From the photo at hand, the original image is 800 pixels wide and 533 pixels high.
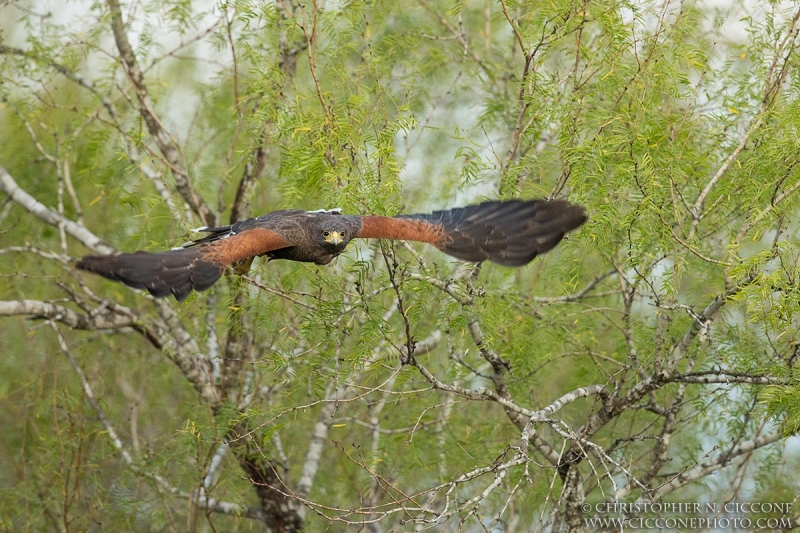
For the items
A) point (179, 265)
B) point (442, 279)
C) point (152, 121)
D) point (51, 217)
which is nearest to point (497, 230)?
point (442, 279)

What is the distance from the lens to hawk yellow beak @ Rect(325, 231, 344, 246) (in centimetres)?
684

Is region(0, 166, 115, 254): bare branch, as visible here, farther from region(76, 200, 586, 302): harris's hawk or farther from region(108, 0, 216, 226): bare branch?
region(76, 200, 586, 302): harris's hawk

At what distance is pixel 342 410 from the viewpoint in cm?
1178

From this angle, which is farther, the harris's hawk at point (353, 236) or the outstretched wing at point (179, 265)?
the harris's hawk at point (353, 236)

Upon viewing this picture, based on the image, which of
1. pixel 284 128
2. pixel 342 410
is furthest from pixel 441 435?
pixel 284 128

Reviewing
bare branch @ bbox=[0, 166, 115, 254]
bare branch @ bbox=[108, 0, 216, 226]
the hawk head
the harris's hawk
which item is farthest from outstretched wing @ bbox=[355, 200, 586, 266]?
bare branch @ bbox=[0, 166, 115, 254]

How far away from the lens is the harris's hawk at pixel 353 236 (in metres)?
6.14

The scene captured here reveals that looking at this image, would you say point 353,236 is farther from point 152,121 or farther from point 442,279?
point 152,121

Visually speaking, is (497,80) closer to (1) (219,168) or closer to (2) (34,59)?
(1) (219,168)

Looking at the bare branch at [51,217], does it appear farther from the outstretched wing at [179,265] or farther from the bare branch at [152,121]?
the outstretched wing at [179,265]

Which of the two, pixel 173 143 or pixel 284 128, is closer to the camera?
pixel 284 128

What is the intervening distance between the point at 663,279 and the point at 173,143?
17.6 feet

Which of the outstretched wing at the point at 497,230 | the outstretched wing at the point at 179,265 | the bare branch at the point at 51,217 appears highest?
the bare branch at the point at 51,217

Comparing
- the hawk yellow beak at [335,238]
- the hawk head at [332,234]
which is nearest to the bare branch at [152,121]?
the hawk head at [332,234]
